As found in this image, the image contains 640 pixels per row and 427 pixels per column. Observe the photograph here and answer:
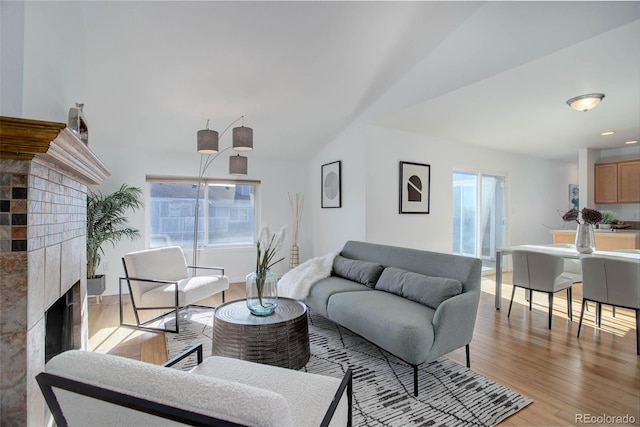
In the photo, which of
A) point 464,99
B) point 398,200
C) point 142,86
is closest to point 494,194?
point 398,200

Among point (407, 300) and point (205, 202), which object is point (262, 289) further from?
point (205, 202)

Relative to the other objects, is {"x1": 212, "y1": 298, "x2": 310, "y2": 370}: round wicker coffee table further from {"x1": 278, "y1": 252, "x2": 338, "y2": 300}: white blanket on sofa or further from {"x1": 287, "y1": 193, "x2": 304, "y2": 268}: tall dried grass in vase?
{"x1": 287, "y1": 193, "x2": 304, "y2": 268}: tall dried grass in vase

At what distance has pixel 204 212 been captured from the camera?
5.03m

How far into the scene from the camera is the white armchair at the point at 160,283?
3078mm

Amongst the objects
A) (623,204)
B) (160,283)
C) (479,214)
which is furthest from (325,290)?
(623,204)

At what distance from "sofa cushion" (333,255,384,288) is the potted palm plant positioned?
2.81 metres

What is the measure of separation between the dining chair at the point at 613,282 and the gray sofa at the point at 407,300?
1378 mm

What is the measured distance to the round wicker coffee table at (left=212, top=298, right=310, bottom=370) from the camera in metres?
2.11

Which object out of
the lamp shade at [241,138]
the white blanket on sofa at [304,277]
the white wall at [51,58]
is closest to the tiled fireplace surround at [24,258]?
the white wall at [51,58]

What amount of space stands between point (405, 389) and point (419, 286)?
0.79 meters

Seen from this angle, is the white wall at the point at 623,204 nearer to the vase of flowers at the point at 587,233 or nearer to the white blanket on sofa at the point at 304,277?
the vase of flowers at the point at 587,233

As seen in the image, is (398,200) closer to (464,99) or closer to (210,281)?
(464,99)

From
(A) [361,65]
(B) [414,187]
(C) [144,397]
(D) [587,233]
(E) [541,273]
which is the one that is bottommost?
(E) [541,273]

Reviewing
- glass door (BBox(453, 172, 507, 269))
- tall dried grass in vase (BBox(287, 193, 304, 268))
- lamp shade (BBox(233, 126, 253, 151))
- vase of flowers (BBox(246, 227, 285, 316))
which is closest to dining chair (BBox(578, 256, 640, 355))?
glass door (BBox(453, 172, 507, 269))
